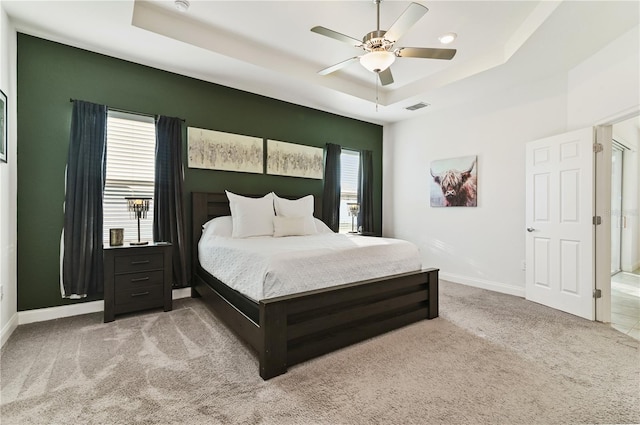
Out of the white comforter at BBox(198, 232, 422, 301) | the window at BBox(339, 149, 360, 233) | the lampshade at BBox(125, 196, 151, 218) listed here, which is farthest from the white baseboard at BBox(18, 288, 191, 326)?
the window at BBox(339, 149, 360, 233)

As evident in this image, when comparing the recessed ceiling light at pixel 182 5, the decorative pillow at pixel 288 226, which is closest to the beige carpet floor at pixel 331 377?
the decorative pillow at pixel 288 226

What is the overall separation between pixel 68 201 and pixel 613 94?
18.2 ft

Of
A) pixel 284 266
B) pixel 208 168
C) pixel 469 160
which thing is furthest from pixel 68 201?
pixel 469 160

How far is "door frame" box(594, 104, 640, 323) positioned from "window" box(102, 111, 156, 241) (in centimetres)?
499

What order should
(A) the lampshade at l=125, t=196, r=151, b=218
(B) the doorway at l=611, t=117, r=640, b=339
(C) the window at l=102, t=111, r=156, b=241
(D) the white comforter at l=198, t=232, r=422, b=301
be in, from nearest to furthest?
(D) the white comforter at l=198, t=232, r=422, b=301 < (A) the lampshade at l=125, t=196, r=151, b=218 < (C) the window at l=102, t=111, r=156, b=241 < (B) the doorway at l=611, t=117, r=640, b=339

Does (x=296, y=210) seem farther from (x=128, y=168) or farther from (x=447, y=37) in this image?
(x=447, y=37)

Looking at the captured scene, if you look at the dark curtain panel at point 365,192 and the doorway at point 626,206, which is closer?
the doorway at point 626,206

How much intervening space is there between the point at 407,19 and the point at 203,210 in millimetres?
3118

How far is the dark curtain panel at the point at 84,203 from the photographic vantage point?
3023 millimetres

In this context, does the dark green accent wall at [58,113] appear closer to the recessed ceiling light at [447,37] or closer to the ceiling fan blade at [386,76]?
the ceiling fan blade at [386,76]

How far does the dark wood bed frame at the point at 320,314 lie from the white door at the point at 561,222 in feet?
5.17

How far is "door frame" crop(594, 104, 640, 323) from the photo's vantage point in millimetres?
3014

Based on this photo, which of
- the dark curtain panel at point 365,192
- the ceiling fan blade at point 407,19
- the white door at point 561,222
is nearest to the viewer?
the ceiling fan blade at point 407,19

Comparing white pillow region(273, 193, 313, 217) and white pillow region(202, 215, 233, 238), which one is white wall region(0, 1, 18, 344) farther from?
white pillow region(273, 193, 313, 217)
